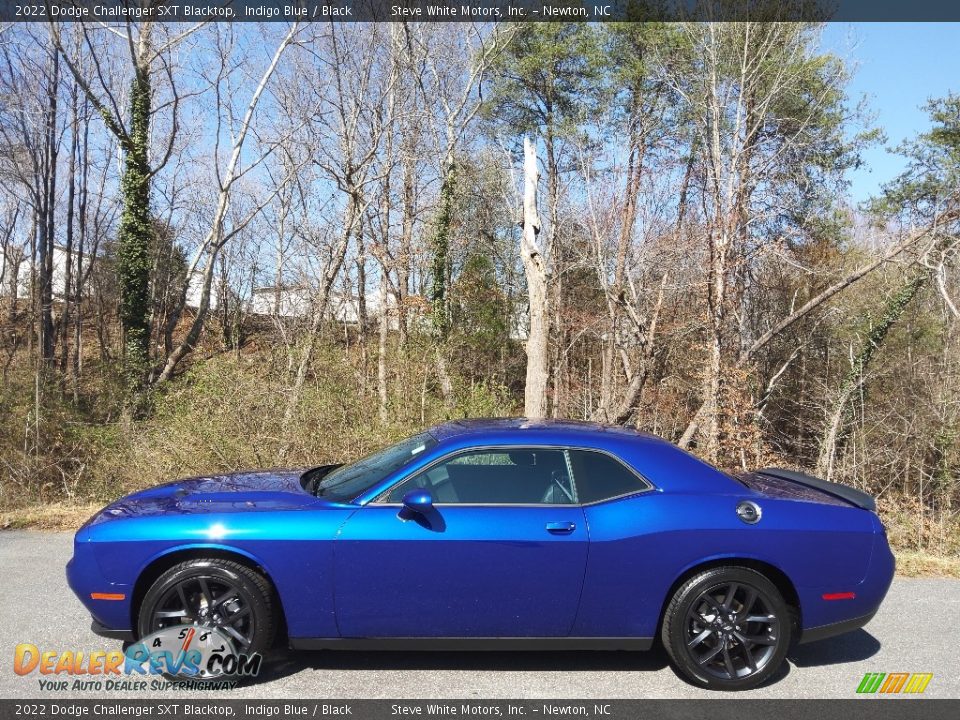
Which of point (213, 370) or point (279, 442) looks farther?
point (213, 370)

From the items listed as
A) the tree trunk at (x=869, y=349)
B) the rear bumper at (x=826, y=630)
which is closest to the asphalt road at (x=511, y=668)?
the rear bumper at (x=826, y=630)

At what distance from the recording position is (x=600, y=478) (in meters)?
4.09

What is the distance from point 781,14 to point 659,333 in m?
7.58

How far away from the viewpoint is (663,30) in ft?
72.3

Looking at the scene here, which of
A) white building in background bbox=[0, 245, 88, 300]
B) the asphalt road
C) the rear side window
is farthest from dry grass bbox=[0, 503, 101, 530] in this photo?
white building in background bbox=[0, 245, 88, 300]

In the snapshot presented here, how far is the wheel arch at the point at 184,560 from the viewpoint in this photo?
3768mm

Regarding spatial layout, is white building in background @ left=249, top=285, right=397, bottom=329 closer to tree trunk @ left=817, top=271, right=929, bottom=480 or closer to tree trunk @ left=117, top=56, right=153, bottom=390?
tree trunk @ left=117, top=56, right=153, bottom=390

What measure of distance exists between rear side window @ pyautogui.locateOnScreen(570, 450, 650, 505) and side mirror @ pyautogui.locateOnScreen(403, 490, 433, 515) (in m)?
0.85

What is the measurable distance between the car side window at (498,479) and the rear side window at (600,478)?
57 mm

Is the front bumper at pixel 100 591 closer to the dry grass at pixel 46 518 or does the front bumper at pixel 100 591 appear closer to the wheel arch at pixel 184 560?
the wheel arch at pixel 184 560

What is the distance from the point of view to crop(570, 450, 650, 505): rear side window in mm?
4035

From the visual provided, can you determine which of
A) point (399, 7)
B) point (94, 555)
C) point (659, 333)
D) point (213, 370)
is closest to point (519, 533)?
point (94, 555)

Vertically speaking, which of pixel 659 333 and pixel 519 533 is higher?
pixel 659 333

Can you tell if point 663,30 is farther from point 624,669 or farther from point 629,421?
point 624,669
